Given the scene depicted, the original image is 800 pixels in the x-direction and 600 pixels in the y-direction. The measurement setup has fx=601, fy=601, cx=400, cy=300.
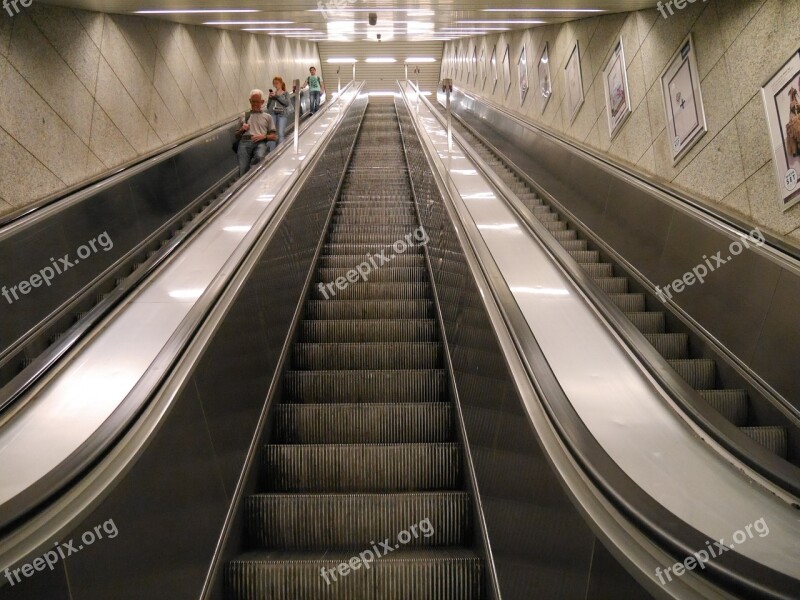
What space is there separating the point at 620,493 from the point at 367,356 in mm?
2724

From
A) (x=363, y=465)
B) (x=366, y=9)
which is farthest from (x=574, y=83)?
(x=363, y=465)

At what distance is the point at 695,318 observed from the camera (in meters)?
4.06

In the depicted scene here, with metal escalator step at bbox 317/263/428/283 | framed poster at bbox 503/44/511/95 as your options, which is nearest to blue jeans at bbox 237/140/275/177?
metal escalator step at bbox 317/263/428/283

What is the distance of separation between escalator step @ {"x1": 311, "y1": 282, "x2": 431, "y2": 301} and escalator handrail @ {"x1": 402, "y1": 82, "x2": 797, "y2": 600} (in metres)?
2.55

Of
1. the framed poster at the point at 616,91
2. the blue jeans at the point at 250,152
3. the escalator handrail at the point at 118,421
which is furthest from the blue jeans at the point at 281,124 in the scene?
the escalator handrail at the point at 118,421

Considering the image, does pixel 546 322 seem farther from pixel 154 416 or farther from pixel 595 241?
pixel 595 241

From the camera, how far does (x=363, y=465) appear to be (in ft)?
9.89

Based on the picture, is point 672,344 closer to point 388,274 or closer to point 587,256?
point 587,256

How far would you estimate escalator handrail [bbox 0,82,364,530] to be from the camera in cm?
139

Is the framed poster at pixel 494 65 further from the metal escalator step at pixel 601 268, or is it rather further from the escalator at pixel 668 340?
the metal escalator step at pixel 601 268

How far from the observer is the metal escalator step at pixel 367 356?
3.99 m

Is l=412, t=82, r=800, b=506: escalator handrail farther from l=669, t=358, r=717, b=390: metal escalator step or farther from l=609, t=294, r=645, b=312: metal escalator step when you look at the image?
l=609, t=294, r=645, b=312: metal escalator step

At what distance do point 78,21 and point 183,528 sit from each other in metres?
6.01

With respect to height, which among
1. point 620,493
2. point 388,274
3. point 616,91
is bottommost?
point 388,274
